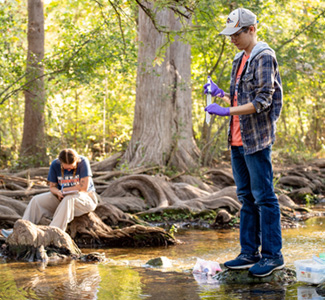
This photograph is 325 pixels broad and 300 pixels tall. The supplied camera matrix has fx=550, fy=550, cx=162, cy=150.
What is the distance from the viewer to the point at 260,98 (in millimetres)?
4500

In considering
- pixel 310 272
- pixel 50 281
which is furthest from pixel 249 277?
pixel 50 281

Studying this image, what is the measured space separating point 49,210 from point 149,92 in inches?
261

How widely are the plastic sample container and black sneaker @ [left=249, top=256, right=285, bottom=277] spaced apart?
0.18 m

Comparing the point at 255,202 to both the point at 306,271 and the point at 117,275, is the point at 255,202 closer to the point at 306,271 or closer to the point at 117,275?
the point at 306,271

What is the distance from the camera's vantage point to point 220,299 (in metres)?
4.14

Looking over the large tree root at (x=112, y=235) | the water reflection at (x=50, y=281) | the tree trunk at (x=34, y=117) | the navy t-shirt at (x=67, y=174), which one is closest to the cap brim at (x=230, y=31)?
the water reflection at (x=50, y=281)

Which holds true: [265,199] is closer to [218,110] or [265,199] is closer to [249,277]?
[249,277]

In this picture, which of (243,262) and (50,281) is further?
(50,281)

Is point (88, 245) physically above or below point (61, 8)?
below

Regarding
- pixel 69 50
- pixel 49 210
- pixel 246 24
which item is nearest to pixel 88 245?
pixel 49 210

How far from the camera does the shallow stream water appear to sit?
171 inches

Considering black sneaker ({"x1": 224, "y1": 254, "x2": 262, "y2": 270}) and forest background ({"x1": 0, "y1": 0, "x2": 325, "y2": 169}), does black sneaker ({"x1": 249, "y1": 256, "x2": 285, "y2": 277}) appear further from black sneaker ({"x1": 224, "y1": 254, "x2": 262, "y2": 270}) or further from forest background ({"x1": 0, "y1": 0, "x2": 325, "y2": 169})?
forest background ({"x1": 0, "y1": 0, "x2": 325, "y2": 169})

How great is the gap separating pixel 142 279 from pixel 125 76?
7.04 m

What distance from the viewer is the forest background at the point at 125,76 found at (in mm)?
11297
